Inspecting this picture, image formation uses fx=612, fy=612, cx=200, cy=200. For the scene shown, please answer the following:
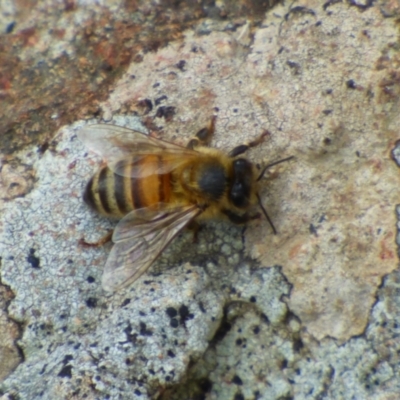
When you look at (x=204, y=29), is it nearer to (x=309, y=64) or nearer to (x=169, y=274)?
(x=309, y=64)

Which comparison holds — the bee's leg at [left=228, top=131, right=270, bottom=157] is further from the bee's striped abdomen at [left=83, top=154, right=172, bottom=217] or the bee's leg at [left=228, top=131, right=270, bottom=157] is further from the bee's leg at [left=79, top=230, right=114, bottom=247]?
the bee's leg at [left=79, top=230, right=114, bottom=247]

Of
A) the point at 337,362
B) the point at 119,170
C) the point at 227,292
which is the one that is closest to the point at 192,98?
the point at 119,170

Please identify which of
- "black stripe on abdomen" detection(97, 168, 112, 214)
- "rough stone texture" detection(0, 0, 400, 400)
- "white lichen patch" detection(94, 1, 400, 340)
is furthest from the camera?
"black stripe on abdomen" detection(97, 168, 112, 214)

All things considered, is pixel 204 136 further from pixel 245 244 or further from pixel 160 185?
pixel 245 244

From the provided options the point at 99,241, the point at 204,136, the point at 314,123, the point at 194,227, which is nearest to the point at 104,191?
the point at 99,241

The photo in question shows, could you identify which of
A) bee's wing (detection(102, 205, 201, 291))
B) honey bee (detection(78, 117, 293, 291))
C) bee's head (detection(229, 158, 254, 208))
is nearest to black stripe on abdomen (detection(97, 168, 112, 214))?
honey bee (detection(78, 117, 293, 291))

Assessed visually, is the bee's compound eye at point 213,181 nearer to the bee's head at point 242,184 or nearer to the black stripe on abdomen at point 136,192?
the bee's head at point 242,184
